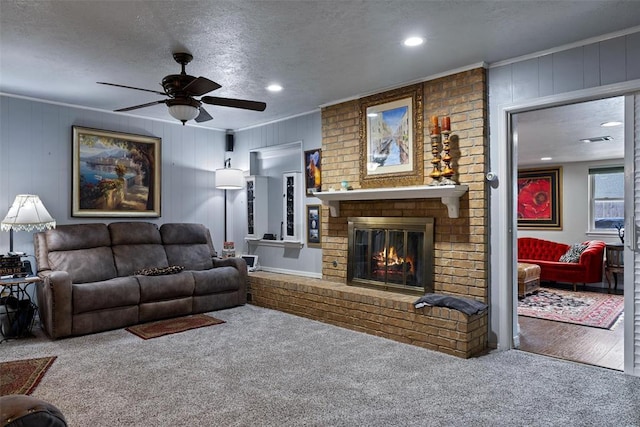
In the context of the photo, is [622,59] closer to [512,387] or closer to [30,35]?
[512,387]

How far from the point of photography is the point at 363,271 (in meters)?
4.79

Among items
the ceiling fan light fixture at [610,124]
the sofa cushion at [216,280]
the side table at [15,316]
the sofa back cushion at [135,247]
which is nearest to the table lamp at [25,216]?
the side table at [15,316]

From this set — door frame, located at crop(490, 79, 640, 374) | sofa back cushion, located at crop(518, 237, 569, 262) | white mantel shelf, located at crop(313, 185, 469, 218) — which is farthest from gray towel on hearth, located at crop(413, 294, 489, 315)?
sofa back cushion, located at crop(518, 237, 569, 262)

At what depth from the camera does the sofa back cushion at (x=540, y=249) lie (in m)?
7.94

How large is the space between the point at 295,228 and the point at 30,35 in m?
3.46

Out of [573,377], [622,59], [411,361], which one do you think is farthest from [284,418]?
[622,59]

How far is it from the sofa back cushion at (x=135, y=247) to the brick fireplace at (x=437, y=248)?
1788 mm

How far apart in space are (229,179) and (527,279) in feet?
15.2

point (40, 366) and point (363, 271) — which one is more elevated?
point (363, 271)

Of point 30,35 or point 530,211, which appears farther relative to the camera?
point 530,211

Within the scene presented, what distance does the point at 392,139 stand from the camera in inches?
177

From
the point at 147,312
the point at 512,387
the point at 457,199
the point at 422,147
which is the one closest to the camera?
the point at 512,387

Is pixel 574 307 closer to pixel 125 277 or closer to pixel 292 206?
pixel 292 206

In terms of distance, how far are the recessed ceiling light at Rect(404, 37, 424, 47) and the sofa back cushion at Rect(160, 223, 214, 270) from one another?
3.77 metres
